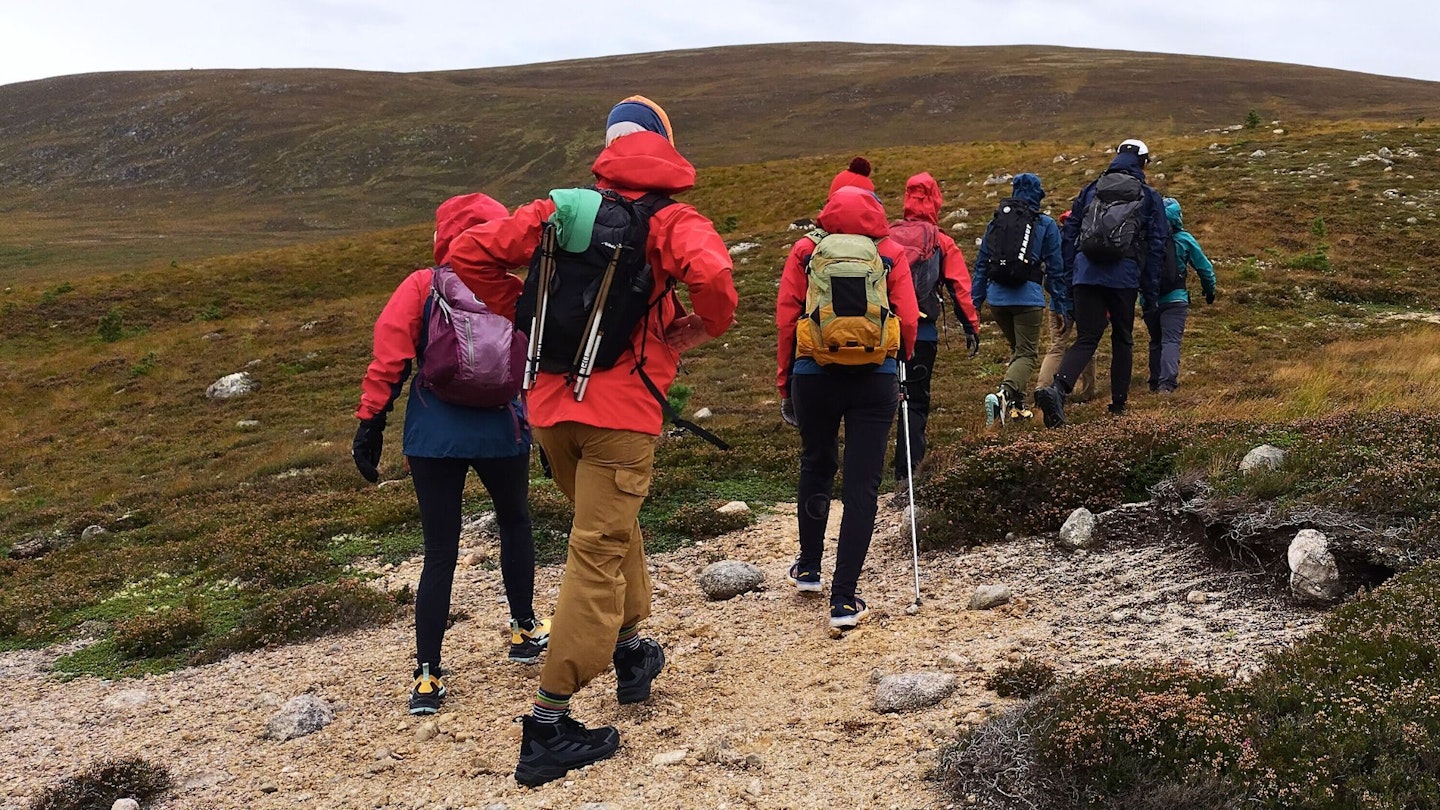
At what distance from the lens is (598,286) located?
431 cm

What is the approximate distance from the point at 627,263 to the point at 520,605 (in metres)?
2.79

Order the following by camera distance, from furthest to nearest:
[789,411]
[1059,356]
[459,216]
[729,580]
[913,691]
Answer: [1059,356] < [729,580] < [789,411] < [459,216] < [913,691]

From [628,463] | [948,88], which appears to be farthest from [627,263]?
[948,88]

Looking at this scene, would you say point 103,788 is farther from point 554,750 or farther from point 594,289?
point 594,289

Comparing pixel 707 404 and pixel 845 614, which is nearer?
pixel 845 614

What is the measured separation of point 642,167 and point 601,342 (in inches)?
31.1

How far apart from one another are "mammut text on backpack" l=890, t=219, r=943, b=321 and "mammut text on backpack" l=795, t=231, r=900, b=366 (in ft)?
8.66

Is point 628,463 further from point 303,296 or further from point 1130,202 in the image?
point 303,296

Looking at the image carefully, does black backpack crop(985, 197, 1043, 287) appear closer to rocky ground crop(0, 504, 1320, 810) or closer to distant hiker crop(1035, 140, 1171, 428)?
distant hiker crop(1035, 140, 1171, 428)

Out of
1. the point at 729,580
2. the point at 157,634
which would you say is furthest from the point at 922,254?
the point at 157,634

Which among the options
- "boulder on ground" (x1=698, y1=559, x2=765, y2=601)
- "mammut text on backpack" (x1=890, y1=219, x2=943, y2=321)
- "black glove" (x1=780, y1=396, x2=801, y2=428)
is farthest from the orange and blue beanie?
"mammut text on backpack" (x1=890, y1=219, x2=943, y2=321)

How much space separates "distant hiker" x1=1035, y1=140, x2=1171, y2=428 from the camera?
912cm

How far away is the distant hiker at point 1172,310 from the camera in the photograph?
1115 centimetres

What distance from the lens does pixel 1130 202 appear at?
361 inches
